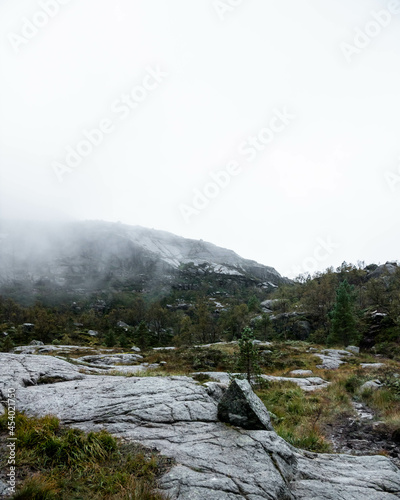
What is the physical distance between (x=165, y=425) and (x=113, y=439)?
5.84ft

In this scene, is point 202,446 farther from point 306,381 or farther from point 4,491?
point 306,381

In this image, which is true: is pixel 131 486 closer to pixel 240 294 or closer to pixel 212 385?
pixel 212 385

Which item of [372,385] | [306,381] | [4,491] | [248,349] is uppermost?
[4,491]

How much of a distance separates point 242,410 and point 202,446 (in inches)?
74.0

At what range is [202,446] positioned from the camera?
6.56m

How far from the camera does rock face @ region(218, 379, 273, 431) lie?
7.71 meters

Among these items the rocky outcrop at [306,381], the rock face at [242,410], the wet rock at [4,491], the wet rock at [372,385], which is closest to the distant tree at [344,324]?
the rocky outcrop at [306,381]

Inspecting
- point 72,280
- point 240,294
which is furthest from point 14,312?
point 240,294

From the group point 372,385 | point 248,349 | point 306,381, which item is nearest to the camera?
point 372,385

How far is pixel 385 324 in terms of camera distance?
54.4 meters

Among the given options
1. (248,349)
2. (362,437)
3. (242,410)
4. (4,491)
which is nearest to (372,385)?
(362,437)

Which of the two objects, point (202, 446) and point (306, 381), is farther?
point (306, 381)

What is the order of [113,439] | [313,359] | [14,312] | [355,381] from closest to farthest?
[113,439] → [355,381] → [313,359] → [14,312]

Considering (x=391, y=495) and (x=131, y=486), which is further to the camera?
(x=391, y=495)
